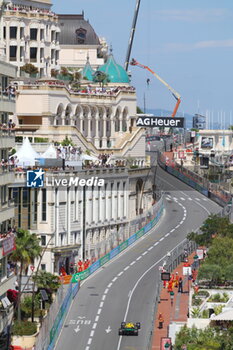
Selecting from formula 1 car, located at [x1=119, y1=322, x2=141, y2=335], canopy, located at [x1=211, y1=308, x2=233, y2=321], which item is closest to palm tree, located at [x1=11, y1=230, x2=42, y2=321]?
formula 1 car, located at [x1=119, y1=322, x2=141, y2=335]

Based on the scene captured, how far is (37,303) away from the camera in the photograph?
121 metres

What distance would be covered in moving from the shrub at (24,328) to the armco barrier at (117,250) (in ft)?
84.2

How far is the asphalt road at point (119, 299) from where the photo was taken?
385 feet

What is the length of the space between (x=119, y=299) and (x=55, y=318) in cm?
1725

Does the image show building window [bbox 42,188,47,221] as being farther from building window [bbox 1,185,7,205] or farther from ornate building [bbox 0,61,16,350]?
building window [bbox 1,185,7,205]

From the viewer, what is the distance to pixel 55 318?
118m

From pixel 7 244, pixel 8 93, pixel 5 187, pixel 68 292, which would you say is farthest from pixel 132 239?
pixel 7 244

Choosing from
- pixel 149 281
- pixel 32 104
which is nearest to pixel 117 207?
pixel 32 104

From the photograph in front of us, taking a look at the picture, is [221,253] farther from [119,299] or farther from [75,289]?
[75,289]

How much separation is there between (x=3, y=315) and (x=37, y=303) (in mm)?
22111

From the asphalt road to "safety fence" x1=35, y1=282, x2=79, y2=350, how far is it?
0.67 metres

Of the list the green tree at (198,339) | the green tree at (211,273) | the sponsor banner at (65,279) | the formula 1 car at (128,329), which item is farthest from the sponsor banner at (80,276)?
the green tree at (198,339)

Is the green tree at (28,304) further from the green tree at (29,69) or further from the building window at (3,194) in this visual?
the green tree at (29,69)

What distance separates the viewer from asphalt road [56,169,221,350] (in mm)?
117250
